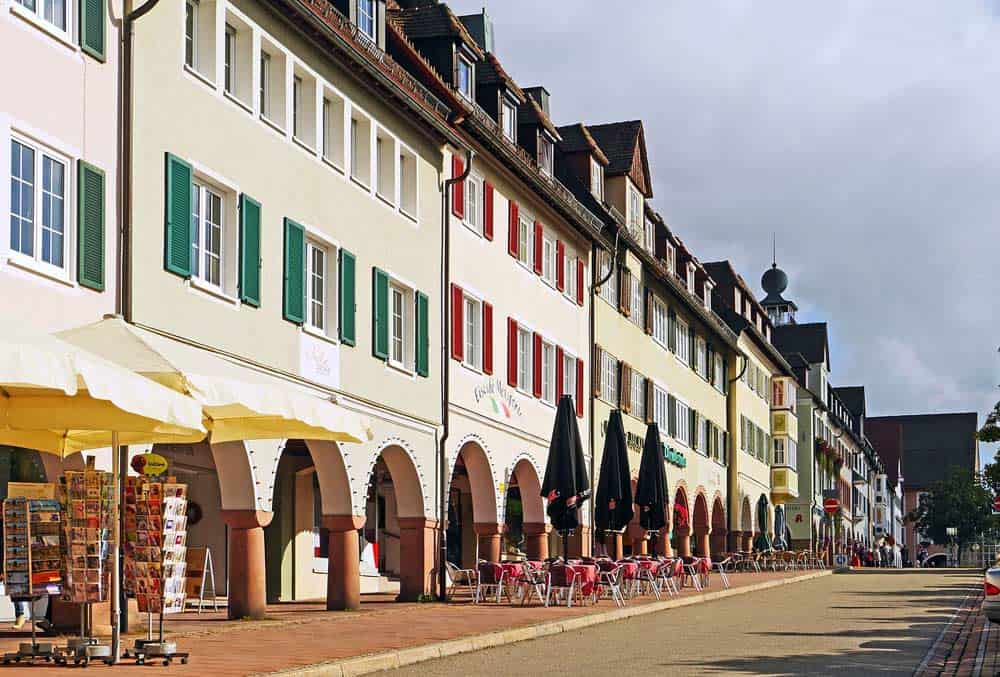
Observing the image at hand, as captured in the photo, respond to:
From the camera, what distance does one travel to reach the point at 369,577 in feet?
119

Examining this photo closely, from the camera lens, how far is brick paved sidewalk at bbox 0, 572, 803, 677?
53.0 ft

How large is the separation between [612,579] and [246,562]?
8.90 meters

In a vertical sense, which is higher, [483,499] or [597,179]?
[597,179]

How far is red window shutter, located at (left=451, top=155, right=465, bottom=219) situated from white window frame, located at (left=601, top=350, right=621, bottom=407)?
12.4 meters

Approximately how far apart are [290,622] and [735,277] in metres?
51.0

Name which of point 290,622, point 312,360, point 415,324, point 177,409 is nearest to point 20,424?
point 177,409

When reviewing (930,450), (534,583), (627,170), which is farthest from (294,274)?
(930,450)

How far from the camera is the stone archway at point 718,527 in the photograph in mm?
62375

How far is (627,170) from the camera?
1966 inches

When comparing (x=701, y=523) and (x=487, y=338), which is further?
(x=701, y=523)

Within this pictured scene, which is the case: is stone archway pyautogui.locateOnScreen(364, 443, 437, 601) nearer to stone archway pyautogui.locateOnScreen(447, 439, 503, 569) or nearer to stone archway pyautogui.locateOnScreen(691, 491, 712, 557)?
stone archway pyautogui.locateOnScreen(447, 439, 503, 569)

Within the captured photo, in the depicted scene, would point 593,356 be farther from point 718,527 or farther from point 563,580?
point 718,527

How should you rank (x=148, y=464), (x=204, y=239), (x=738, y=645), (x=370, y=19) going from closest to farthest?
(x=148, y=464) → (x=738, y=645) → (x=204, y=239) → (x=370, y=19)

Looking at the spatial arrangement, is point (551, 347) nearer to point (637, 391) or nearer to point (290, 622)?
point (637, 391)
